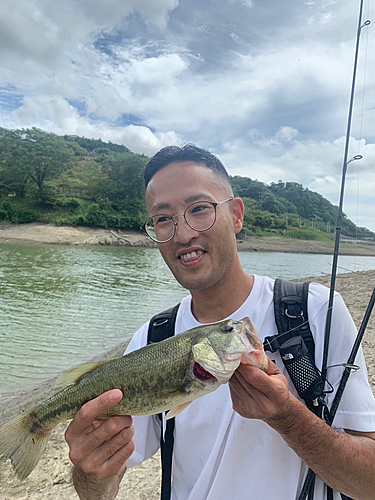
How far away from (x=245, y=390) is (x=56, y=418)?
1.25 metres

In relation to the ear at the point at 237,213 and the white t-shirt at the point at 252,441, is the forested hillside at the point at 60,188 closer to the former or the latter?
the ear at the point at 237,213

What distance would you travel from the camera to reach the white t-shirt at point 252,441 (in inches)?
65.2

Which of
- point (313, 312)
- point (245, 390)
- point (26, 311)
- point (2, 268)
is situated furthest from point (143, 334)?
point (2, 268)

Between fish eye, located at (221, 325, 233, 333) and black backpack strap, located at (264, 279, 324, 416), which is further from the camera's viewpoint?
black backpack strap, located at (264, 279, 324, 416)

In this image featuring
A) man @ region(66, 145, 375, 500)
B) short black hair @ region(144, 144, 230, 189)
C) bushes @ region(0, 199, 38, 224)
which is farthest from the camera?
bushes @ region(0, 199, 38, 224)

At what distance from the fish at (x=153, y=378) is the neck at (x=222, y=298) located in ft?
1.50

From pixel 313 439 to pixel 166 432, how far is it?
90 centimetres

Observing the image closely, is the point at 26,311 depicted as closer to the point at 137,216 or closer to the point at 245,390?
the point at 245,390

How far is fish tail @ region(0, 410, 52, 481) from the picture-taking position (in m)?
1.92

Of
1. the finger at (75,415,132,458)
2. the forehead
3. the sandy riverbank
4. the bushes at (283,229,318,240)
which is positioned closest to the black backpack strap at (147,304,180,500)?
the finger at (75,415,132,458)

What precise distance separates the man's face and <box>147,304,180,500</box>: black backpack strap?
0.33 meters

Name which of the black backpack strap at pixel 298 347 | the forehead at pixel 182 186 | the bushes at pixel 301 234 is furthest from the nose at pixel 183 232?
the bushes at pixel 301 234

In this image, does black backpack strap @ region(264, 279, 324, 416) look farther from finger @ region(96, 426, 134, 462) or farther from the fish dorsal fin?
the fish dorsal fin

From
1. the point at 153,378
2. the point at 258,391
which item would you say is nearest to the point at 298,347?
the point at 258,391
